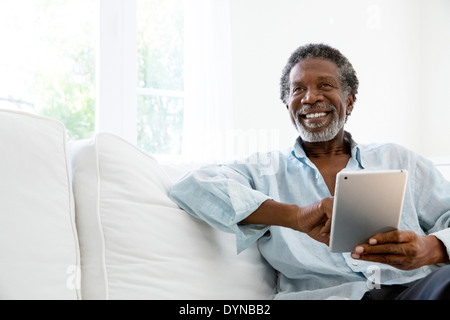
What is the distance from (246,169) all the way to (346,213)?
0.45 meters

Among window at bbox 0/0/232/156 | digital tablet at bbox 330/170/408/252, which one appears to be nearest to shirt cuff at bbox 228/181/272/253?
digital tablet at bbox 330/170/408/252

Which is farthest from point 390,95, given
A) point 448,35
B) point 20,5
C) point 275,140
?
point 20,5

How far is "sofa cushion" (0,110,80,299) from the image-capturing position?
3.14 ft

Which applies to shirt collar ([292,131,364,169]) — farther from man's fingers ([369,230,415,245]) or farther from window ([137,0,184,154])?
window ([137,0,184,154])

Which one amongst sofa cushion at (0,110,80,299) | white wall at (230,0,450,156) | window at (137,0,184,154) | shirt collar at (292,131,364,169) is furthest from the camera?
white wall at (230,0,450,156)

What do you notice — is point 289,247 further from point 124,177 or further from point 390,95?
point 390,95

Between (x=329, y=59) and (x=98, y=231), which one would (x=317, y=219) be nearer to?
(x=98, y=231)

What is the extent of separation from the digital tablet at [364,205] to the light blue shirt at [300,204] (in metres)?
0.18

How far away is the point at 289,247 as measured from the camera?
132cm

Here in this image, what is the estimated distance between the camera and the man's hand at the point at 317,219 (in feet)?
3.69

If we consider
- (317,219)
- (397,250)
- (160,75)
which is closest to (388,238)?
(397,250)

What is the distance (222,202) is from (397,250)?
0.39 metres

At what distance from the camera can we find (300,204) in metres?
1.42

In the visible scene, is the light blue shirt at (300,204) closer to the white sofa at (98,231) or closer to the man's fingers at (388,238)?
the white sofa at (98,231)
